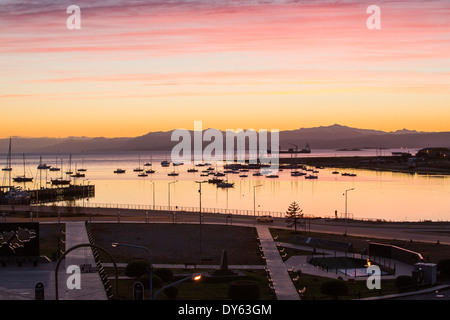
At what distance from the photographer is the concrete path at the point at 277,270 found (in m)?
30.9

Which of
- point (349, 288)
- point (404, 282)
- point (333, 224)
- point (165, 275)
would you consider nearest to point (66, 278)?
point (165, 275)

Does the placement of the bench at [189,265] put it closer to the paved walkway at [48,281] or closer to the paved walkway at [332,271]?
the paved walkway at [48,281]

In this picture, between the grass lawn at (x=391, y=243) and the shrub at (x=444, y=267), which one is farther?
the grass lawn at (x=391, y=243)

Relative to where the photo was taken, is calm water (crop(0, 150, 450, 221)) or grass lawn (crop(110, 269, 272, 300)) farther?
calm water (crop(0, 150, 450, 221))

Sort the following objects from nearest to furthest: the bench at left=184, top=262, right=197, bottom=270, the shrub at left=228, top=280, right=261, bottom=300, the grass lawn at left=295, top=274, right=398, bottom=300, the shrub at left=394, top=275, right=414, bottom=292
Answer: the shrub at left=228, top=280, right=261, bottom=300, the grass lawn at left=295, top=274, right=398, bottom=300, the shrub at left=394, top=275, right=414, bottom=292, the bench at left=184, top=262, right=197, bottom=270

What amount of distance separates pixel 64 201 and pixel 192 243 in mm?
→ 69090

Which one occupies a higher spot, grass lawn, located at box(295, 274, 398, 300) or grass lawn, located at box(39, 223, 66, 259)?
grass lawn, located at box(39, 223, 66, 259)

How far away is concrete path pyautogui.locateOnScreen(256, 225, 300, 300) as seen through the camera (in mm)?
30867

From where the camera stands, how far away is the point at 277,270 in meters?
37.2

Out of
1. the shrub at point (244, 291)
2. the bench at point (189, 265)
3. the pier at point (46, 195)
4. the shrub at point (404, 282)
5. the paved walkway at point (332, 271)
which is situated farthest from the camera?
the pier at point (46, 195)

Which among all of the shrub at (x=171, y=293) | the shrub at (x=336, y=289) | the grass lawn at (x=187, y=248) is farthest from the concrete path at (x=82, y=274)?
the shrub at (x=336, y=289)

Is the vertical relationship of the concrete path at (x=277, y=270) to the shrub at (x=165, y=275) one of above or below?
below

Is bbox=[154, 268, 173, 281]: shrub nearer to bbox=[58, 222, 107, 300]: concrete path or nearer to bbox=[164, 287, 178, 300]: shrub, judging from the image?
bbox=[58, 222, 107, 300]: concrete path

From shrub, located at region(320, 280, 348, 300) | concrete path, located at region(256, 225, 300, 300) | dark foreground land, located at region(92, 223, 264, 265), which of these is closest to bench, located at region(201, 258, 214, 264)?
dark foreground land, located at region(92, 223, 264, 265)
